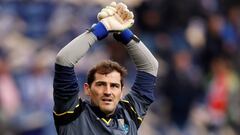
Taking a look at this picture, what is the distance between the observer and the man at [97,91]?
6.65m

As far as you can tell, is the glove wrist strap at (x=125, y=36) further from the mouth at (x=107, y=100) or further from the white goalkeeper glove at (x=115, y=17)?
the mouth at (x=107, y=100)

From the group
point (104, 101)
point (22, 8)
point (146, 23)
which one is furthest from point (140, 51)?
point (146, 23)

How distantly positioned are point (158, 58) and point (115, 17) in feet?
22.6

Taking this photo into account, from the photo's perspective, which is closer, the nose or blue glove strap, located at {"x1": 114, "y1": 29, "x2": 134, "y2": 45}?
the nose

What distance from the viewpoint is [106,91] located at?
22.4ft

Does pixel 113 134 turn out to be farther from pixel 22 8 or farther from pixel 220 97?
pixel 220 97

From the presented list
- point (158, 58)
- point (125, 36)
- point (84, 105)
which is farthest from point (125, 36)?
point (158, 58)

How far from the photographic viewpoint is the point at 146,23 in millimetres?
14125

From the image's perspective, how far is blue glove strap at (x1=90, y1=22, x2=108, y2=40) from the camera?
679cm

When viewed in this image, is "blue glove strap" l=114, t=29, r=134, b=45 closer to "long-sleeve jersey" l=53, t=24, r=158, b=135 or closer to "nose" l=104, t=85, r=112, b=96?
"long-sleeve jersey" l=53, t=24, r=158, b=135

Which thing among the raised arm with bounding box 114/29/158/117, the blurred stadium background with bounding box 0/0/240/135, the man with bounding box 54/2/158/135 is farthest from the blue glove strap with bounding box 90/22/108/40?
the blurred stadium background with bounding box 0/0/240/135

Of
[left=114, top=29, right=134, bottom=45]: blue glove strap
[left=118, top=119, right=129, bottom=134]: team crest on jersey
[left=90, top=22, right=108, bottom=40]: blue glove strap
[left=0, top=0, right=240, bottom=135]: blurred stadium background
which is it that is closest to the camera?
[left=90, top=22, right=108, bottom=40]: blue glove strap

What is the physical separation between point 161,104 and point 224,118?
3.74 feet

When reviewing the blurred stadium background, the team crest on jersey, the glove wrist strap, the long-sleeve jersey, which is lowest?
the blurred stadium background
